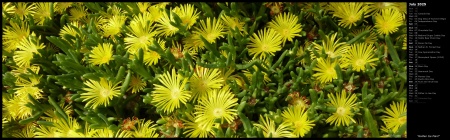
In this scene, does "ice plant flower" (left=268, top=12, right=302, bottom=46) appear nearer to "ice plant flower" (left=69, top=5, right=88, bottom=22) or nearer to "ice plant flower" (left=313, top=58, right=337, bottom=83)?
"ice plant flower" (left=313, top=58, right=337, bottom=83)

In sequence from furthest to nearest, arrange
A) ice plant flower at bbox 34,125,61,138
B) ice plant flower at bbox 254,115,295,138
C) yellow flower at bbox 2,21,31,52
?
yellow flower at bbox 2,21,31,52, ice plant flower at bbox 34,125,61,138, ice plant flower at bbox 254,115,295,138

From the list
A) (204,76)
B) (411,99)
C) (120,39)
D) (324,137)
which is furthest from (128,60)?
(411,99)

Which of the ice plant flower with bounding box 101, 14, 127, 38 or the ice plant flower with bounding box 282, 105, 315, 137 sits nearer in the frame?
the ice plant flower with bounding box 282, 105, 315, 137

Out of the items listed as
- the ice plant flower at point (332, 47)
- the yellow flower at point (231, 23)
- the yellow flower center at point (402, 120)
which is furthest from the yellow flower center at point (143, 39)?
the yellow flower center at point (402, 120)

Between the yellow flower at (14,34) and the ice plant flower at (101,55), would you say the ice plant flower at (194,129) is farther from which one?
the yellow flower at (14,34)

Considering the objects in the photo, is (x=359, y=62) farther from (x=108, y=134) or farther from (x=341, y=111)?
(x=108, y=134)

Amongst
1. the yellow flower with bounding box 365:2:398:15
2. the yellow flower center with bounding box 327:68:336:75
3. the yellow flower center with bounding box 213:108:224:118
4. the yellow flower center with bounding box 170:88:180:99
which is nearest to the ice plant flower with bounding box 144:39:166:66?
the yellow flower center with bounding box 170:88:180:99
